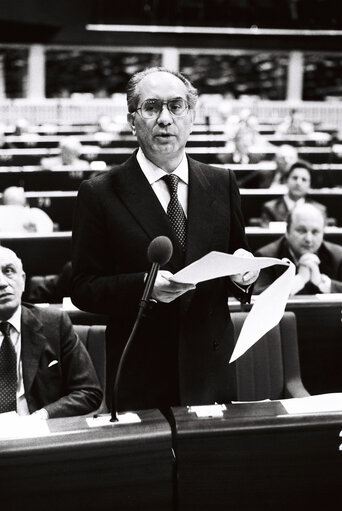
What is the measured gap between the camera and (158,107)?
1.65 m

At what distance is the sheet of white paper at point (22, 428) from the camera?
1.33 metres

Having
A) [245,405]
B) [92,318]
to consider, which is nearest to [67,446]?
[245,405]

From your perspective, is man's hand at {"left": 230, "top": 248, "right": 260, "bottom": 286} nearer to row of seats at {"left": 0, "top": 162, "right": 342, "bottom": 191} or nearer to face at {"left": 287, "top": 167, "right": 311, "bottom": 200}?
face at {"left": 287, "top": 167, "right": 311, "bottom": 200}

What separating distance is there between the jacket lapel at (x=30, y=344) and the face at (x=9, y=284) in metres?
0.06

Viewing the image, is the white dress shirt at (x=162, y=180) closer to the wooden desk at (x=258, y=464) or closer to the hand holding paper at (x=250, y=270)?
the hand holding paper at (x=250, y=270)

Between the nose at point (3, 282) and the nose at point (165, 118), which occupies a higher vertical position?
the nose at point (165, 118)

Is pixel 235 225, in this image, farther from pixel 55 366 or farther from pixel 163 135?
pixel 55 366

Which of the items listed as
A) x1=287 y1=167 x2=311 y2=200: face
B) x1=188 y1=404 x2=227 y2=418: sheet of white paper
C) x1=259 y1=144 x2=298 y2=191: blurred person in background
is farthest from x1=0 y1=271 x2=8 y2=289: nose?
x1=259 y1=144 x2=298 y2=191: blurred person in background

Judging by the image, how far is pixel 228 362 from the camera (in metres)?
1.75

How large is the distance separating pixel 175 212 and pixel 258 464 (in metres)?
0.59

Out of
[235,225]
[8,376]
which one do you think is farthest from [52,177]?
[235,225]

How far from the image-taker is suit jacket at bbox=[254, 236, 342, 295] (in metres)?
3.71

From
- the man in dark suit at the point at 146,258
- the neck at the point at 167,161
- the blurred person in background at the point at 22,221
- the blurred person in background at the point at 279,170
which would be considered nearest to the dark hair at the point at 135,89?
the man in dark suit at the point at 146,258

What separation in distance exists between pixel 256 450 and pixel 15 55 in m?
16.7
